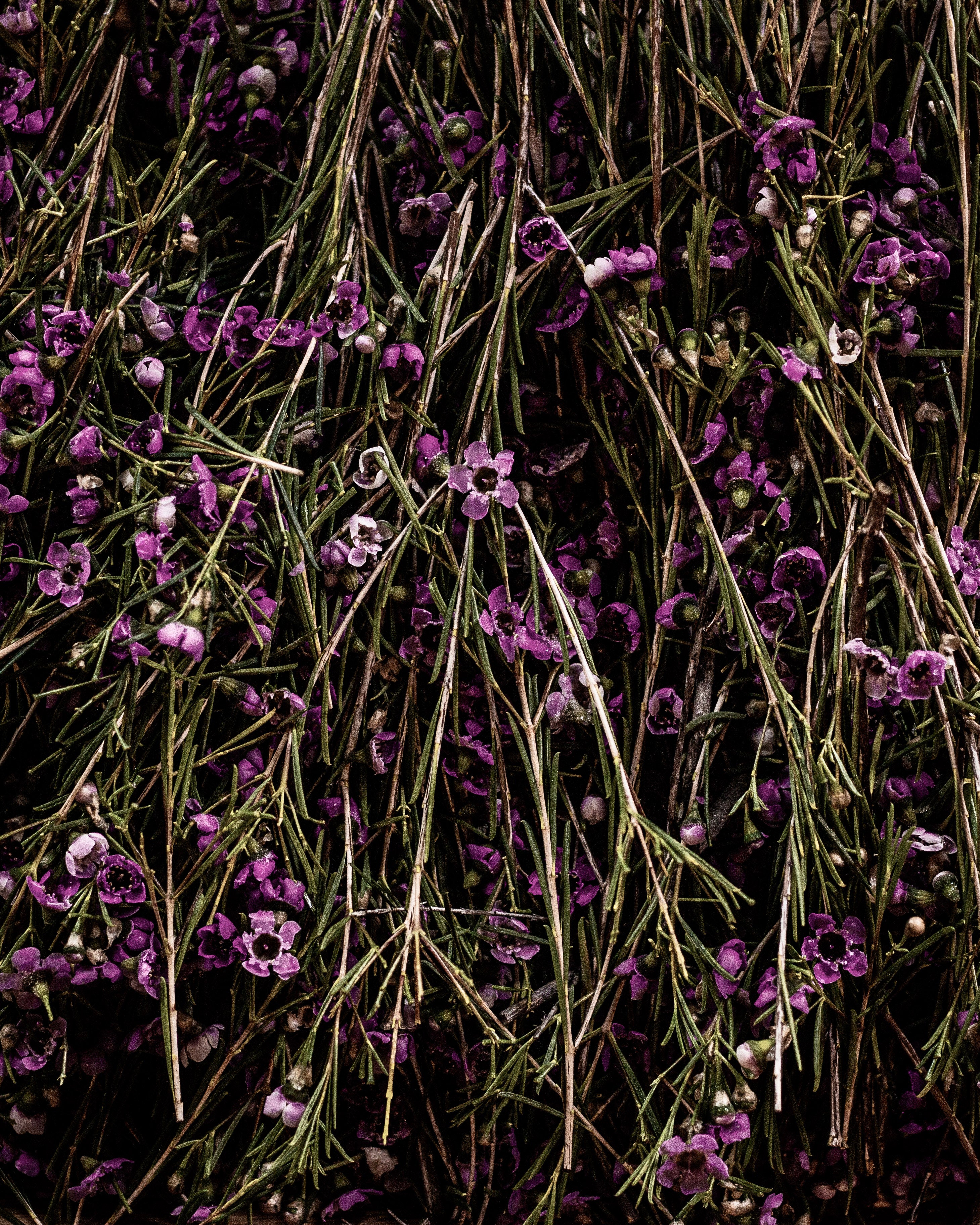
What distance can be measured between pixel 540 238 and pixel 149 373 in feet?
0.99

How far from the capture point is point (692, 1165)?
2.15ft

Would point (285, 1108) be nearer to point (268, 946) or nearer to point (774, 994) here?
point (268, 946)

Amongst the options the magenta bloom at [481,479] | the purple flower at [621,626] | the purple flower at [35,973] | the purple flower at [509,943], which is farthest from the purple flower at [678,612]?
the purple flower at [35,973]

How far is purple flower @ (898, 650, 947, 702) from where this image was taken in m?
0.70

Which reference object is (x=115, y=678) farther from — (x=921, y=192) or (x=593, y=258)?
(x=921, y=192)

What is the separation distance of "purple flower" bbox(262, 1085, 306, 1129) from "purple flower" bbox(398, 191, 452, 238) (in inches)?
24.5

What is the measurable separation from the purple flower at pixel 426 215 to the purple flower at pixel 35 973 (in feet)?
1.74

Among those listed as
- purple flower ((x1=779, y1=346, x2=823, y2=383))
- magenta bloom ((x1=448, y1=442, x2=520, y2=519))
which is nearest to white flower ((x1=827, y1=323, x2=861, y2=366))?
purple flower ((x1=779, y1=346, x2=823, y2=383))

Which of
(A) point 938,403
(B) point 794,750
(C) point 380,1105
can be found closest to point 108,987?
(C) point 380,1105

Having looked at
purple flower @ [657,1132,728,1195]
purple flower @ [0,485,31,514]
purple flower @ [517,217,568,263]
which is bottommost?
purple flower @ [657,1132,728,1195]

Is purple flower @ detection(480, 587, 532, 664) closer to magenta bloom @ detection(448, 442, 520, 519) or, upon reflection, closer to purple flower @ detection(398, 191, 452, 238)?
magenta bloom @ detection(448, 442, 520, 519)

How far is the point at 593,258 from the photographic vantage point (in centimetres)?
81

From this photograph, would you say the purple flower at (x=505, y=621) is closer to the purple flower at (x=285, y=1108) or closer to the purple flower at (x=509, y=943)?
the purple flower at (x=509, y=943)

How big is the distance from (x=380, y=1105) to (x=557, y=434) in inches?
20.1
